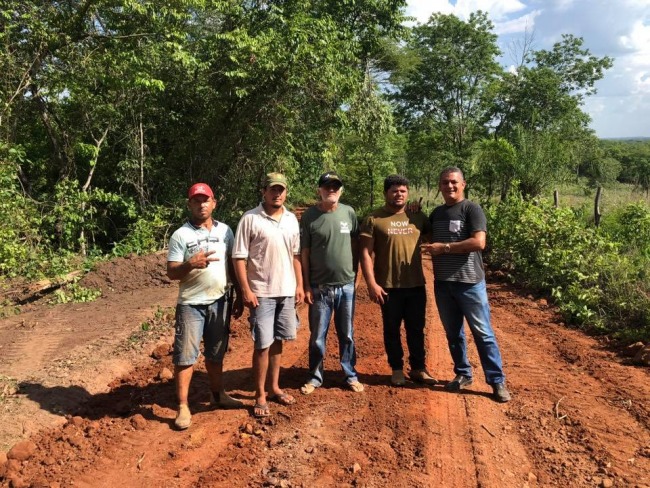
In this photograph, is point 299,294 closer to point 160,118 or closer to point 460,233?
point 460,233

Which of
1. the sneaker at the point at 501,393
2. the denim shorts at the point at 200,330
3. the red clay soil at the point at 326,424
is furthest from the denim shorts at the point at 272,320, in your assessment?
the sneaker at the point at 501,393

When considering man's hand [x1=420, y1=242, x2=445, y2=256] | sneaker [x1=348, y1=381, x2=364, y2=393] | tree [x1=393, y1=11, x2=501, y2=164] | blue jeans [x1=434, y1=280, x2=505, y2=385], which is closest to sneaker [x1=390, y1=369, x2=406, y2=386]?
sneaker [x1=348, y1=381, x2=364, y2=393]

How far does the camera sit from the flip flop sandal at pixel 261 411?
366 cm

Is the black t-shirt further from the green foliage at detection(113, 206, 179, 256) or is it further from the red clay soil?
the green foliage at detection(113, 206, 179, 256)

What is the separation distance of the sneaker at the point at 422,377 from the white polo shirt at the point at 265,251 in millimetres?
1469

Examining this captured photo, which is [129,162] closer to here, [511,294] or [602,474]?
[511,294]

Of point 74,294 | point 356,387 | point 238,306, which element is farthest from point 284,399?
point 74,294

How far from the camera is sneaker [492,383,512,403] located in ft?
12.7

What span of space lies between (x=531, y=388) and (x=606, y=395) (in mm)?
597

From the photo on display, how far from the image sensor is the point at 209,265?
11.5 feet

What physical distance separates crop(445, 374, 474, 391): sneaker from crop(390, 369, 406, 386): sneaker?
15.1 inches

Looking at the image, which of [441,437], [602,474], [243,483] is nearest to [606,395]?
[602,474]

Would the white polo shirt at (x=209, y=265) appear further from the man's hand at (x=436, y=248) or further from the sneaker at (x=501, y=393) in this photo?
the sneaker at (x=501, y=393)

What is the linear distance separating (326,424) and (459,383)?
1279mm
